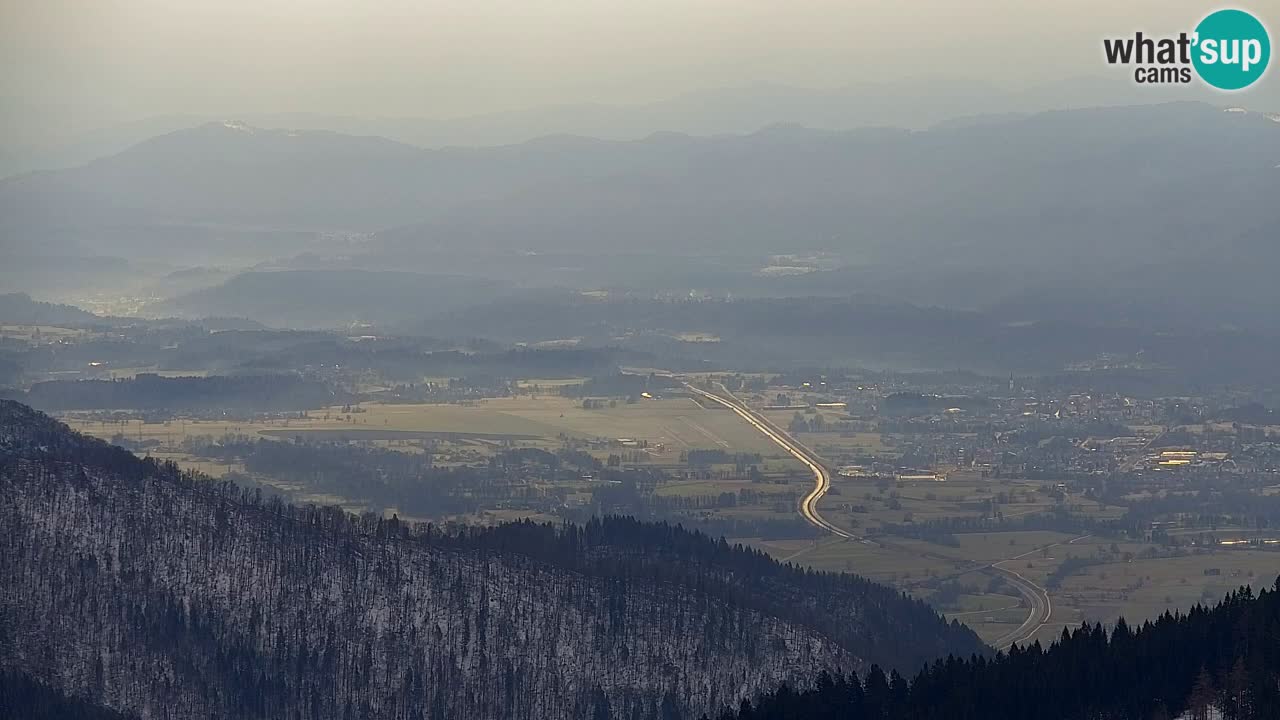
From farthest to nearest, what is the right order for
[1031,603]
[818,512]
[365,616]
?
[818,512] < [1031,603] < [365,616]

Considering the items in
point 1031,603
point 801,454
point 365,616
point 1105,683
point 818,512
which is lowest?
point 1031,603

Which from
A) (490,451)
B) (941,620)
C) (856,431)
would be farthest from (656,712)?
(856,431)

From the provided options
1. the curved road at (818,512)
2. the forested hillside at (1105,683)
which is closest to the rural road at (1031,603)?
the curved road at (818,512)

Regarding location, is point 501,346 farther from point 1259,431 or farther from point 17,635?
point 17,635

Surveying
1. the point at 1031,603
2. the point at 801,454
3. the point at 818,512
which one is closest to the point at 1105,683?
the point at 1031,603

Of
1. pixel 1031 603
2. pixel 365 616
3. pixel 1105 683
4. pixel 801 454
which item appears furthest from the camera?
pixel 801 454

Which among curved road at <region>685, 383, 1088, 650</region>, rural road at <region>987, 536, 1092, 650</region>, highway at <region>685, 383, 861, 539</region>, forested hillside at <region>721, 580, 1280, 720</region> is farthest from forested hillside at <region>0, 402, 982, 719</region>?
highway at <region>685, 383, 861, 539</region>

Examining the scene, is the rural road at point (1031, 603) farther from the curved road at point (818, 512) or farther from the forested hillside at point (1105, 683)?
the forested hillside at point (1105, 683)

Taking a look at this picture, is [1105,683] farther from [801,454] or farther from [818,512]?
[801,454]

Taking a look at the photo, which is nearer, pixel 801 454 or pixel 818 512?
pixel 818 512
